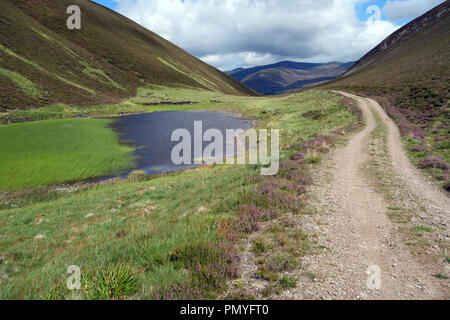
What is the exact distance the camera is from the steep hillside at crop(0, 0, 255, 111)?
56.6 metres

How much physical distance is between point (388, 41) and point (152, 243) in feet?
622

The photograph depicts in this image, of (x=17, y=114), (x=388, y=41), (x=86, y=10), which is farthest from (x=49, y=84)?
(x=388, y=41)

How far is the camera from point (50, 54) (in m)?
75.2

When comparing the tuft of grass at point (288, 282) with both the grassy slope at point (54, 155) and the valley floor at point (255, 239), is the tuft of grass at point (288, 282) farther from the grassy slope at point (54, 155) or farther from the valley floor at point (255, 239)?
the grassy slope at point (54, 155)

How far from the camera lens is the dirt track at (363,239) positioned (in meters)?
4.83
